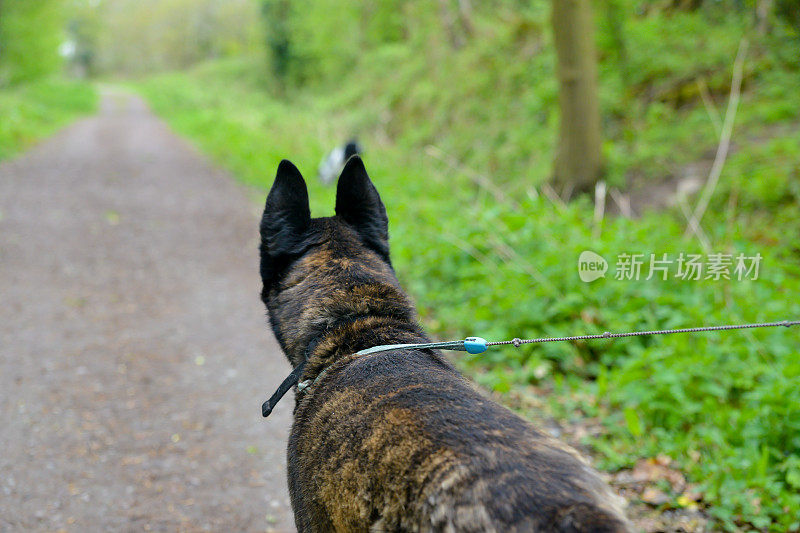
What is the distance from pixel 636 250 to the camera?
5656 mm

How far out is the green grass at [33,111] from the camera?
53.8 feet

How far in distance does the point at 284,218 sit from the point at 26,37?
31687mm

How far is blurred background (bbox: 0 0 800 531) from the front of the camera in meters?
3.82

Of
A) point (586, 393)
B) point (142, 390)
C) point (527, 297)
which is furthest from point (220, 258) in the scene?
point (586, 393)

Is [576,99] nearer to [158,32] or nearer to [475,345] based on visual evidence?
[475,345]

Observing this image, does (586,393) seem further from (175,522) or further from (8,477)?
(8,477)

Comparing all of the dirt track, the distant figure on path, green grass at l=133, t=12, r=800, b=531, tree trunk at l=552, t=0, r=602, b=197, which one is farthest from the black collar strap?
the distant figure on path

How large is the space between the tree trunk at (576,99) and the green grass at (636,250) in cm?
58

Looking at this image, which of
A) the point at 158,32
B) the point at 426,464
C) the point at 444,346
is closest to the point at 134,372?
the point at 444,346

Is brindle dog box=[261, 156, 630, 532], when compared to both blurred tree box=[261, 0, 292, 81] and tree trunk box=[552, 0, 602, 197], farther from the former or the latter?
blurred tree box=[261, 0, 292, 81]

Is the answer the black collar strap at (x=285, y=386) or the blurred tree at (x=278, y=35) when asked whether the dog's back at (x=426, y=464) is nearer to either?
the black collar strap at (x=285, y=386)

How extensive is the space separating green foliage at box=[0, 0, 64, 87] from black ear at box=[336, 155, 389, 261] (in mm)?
29991

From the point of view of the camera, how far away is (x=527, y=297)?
543cm

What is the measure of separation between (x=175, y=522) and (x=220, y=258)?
5735mm
